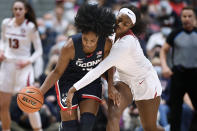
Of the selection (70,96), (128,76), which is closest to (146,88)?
(128,76)

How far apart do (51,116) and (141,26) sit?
10.2ft

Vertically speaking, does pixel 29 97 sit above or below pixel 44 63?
above

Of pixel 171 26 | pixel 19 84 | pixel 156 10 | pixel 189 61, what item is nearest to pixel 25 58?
pixel 19 84

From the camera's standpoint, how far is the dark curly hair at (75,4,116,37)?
4242 millimetres

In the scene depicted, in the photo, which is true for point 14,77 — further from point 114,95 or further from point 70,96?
point 114,95

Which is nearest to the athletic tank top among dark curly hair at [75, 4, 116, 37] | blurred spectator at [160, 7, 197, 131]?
dark curly hair at [75, 4, 116, 37]

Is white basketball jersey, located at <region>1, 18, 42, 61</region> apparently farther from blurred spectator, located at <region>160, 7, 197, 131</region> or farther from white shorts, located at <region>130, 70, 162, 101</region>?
white shorts, located at <region>130, 70, 162, 101</region>

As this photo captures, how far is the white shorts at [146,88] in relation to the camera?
4672 millimetres

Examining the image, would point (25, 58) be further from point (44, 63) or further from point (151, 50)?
point (151, 50)

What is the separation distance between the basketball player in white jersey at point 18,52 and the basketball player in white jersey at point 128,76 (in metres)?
2.02

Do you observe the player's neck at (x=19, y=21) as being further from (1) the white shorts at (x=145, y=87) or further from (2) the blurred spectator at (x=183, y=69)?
(1) the white shorts at (x=145, y=87)

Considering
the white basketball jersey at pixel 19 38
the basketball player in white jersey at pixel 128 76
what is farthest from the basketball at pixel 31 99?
the white basketball jersey at pixel 19 38

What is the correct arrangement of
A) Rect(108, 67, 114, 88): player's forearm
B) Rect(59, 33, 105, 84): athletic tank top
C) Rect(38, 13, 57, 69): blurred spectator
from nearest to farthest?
Rect(59, 33, 105, 84): athletic tank top
Rect(108, 67, 114, 88): player's forearm
Rect(38, 13, 57, 69): blurred spectator

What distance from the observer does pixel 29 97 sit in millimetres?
4570
